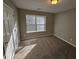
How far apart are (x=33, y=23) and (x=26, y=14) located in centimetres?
107

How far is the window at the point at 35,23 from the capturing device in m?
6.76

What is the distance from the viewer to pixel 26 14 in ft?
20.8

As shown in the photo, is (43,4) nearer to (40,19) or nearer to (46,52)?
(46,52)

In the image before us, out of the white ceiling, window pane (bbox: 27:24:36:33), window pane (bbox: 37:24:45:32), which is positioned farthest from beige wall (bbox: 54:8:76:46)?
window pane (bbox: 27:24:36:33)

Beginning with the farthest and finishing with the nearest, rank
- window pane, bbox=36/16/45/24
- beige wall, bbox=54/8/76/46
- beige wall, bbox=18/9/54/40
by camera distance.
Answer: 1. window pane, bbox=36/16/45/24
2. beige wall, bbox=18/9/54/40
3. beige wall, bbox=54/8/76/46

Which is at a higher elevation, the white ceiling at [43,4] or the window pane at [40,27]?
the white ceiling at [43,4]

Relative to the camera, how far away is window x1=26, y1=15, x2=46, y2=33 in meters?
6.76

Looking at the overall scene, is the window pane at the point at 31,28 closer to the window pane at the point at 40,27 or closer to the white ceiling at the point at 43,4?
the window pane at the point at 40,27

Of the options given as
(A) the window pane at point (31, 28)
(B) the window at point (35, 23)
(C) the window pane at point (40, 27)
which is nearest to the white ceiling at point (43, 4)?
(B) the window at point (35, 23)

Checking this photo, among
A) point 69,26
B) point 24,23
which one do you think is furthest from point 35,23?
point 69,26

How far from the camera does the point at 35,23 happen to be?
7.22 m

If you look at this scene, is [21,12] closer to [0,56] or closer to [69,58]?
[69,58]

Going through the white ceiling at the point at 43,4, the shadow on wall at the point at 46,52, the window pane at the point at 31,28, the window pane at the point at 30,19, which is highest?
the white ceiling at the point at 43,4

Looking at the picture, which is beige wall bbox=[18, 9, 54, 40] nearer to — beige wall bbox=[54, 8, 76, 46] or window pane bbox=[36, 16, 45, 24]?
window pane bbox=[36, 16, 45, 24]
